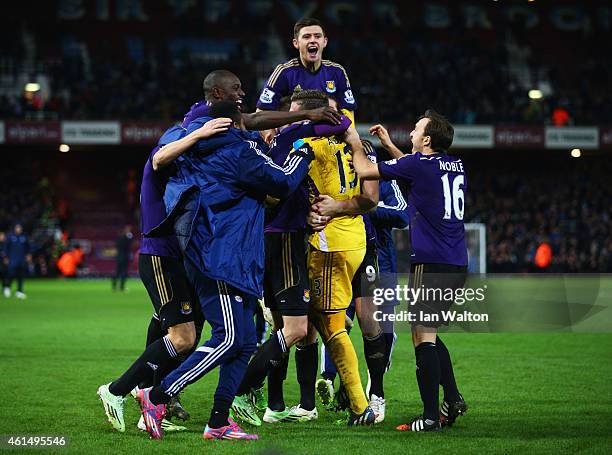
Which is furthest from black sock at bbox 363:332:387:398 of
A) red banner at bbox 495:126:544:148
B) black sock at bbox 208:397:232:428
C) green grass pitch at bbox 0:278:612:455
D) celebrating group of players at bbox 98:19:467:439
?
red banner at bbox 495:126:544:148

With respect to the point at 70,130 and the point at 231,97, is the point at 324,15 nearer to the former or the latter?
the point at 70,130

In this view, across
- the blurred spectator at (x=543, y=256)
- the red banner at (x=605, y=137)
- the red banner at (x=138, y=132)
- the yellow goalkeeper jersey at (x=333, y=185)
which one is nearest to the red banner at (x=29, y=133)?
the red banner at (x=138, y=132)

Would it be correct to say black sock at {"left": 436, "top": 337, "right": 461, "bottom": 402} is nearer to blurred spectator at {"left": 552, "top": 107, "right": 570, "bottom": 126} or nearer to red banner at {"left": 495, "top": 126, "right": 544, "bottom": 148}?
red banner at {"left": 495, "top": 126, "right": 544, "bottom": 148}

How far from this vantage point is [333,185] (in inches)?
273

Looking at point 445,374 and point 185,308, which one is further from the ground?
point 185,308

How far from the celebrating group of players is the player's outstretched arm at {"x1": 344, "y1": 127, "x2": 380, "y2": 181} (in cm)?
1

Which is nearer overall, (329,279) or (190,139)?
(190,139)

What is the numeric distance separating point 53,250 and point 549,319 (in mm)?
23176

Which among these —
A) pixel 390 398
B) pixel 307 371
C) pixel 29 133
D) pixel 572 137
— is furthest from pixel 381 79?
pixel 307 371

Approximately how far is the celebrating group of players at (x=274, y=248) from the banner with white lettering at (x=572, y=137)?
3265 centimetres

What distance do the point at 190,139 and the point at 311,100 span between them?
40.3 inches

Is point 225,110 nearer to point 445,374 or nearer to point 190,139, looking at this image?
point 190,139

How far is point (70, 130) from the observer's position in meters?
35.7

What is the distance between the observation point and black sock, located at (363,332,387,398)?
7.32m
